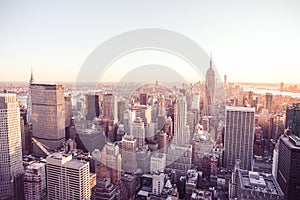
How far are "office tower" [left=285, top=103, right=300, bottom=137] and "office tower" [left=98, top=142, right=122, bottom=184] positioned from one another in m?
4.08

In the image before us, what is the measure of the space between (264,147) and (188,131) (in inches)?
102

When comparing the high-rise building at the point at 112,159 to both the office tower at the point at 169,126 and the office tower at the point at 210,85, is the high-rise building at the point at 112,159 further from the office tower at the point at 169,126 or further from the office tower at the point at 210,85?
the office tower at the point at 210,85

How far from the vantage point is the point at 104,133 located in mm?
3391

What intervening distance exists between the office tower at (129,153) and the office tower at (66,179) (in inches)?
34.5

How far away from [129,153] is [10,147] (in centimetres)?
212

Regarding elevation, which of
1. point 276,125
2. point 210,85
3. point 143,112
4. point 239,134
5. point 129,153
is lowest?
point 129,153

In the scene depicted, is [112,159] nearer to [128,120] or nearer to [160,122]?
[128,120]

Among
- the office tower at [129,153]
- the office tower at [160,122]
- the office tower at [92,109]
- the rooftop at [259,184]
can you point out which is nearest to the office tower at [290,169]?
the rooftop at [259,184]

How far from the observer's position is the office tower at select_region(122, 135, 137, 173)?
3741mm

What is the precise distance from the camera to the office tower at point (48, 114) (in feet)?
18.8

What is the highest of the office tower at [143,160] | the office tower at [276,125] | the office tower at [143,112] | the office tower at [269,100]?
the office tower at [269,100]

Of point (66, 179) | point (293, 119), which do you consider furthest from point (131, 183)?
point (293, 119)

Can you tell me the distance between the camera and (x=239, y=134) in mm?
5105

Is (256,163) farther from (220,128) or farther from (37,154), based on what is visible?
(37,154)
